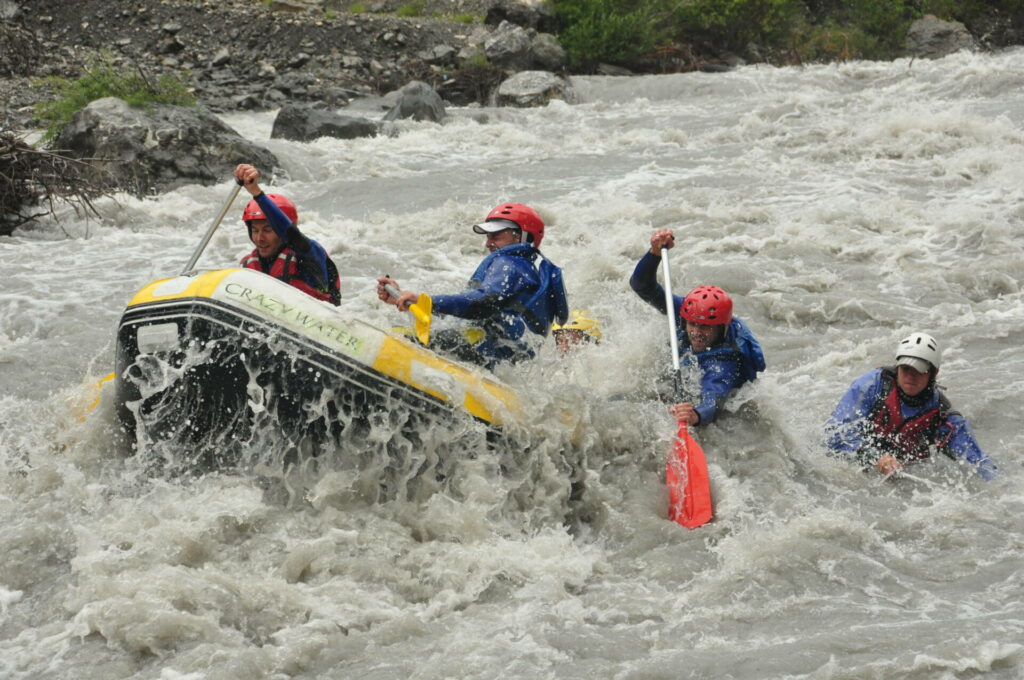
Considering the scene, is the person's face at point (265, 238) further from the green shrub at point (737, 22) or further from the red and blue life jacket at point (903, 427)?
the green shrub at point (737, 22)

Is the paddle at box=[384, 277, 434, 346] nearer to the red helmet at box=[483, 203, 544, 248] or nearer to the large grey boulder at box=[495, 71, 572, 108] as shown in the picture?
the red helmet at box=[483, 203, 544, 248]

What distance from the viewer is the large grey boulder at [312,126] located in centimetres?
1534

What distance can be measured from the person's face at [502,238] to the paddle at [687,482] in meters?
1.31

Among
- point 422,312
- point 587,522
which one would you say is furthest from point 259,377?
point 587,522

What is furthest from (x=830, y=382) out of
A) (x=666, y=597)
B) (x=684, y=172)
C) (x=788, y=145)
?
(x=788, y=145)

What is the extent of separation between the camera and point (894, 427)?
5.82m

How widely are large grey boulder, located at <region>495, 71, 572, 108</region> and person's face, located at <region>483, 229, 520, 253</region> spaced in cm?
1424

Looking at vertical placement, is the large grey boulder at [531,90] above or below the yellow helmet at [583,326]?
above

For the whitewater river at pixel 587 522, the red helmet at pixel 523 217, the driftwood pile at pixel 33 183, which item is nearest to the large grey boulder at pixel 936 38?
the whitewater river at pixel 587 522

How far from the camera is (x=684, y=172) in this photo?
13453 mm

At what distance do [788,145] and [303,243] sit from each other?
33.2 feet

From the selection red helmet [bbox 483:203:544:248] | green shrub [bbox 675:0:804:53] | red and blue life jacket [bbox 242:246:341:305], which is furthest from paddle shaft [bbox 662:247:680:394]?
green shrub [bbox 675:0:804:53]

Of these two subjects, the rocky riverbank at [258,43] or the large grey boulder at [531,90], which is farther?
the rocky riverbank at [258,43]

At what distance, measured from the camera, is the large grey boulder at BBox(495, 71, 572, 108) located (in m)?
19.5
